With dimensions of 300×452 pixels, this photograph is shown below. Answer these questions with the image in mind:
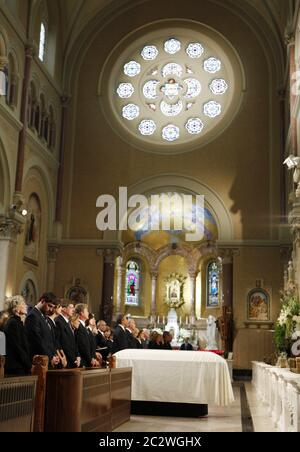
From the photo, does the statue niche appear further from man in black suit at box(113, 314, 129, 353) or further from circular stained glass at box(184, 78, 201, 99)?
man in black suit at box(113, 314, 129, 353)

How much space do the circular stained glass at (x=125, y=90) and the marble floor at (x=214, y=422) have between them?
14269 millimetres

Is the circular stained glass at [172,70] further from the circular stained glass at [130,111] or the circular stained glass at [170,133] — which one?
the circular stained glass at [170,133]

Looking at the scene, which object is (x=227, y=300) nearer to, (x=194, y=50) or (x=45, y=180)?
(x=45, y=180)

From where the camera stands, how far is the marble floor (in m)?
7.68

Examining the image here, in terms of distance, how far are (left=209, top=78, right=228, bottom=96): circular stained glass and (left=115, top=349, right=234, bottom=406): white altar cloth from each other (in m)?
14.2

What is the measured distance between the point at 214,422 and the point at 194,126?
47.6ft

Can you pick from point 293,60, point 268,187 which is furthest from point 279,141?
point 293,60

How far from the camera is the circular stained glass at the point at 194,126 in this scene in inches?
843

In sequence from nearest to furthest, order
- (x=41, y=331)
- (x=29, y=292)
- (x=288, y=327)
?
(x=41, y=331) → (x=288, y=327) → (x=29, y=292)

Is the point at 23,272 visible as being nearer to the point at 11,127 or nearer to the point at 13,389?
the point at 11,127

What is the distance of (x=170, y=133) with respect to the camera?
70.7ft

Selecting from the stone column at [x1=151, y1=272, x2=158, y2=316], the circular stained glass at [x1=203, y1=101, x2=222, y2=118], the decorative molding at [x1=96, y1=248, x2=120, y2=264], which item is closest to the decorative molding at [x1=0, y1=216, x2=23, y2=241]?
the decorative molding at [x1=96, y1=248, x2=120, y2=264]

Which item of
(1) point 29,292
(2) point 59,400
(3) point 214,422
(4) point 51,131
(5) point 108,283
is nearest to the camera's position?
(2) point 59,400

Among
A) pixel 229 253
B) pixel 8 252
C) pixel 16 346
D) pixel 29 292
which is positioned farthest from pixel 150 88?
pixel 16 346
